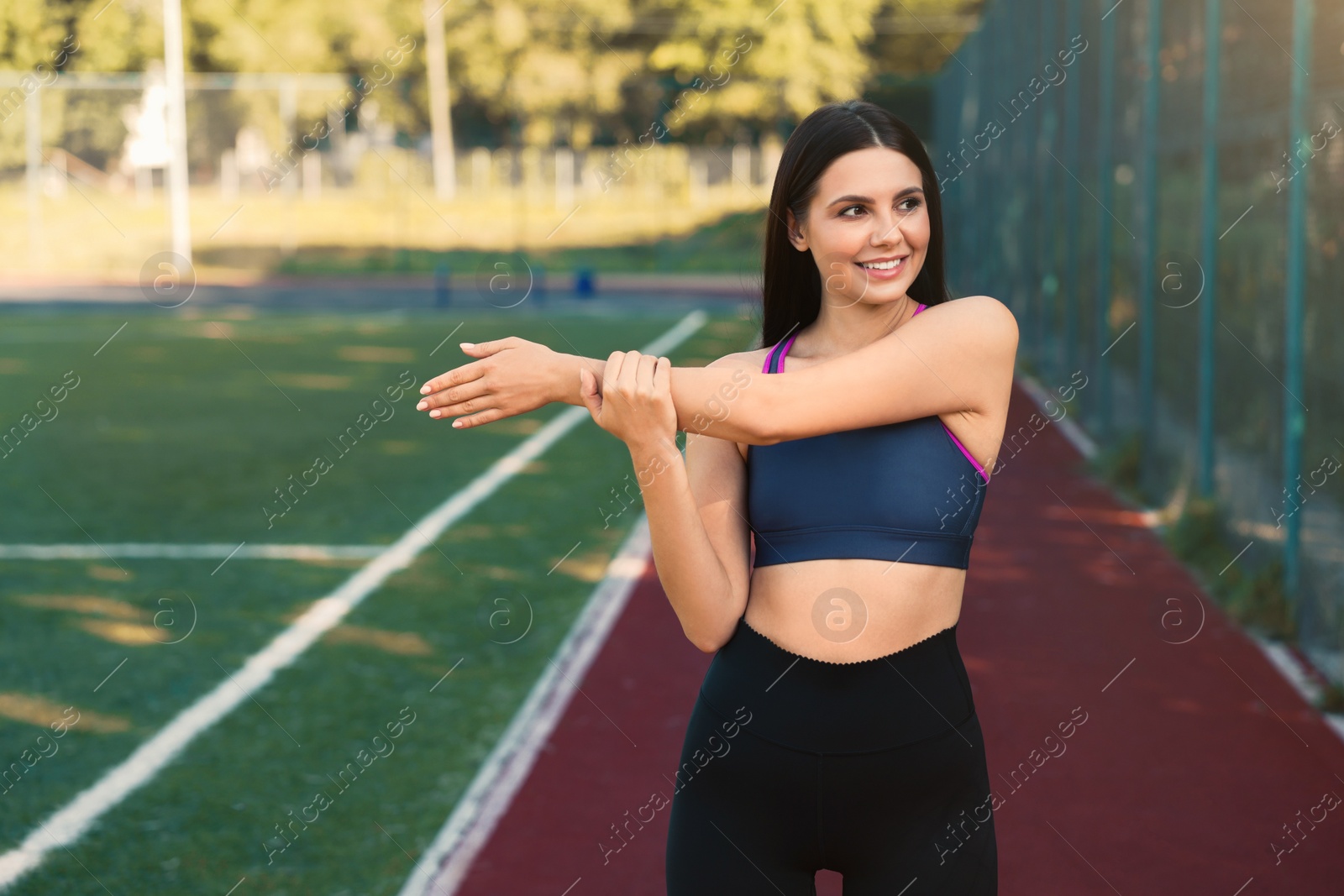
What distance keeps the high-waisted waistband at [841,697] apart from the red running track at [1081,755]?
2147mm

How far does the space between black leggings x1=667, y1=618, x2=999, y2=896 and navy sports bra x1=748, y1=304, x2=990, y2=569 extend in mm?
171

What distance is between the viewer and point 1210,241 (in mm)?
7672

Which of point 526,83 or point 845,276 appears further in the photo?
point 526,83

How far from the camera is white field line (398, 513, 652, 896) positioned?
4.31m

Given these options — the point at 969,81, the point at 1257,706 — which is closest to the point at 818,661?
the point at 1257,706

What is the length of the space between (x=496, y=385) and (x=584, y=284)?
2764 cm

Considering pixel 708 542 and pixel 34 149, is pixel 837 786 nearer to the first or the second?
pixel 708 542

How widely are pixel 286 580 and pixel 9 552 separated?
202 centimetres

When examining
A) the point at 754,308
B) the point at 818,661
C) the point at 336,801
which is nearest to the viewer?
the point at 818,661

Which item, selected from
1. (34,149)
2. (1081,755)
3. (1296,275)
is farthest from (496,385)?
(34,149)

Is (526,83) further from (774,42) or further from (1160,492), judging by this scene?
(1160,492)

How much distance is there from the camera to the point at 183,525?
30.0 ft

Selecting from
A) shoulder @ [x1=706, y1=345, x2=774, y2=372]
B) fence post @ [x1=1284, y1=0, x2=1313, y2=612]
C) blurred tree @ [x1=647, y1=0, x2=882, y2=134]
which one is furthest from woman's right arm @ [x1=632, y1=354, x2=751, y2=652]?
blurred tree @ [x1=647, y1=0, x2=882, y2=134]

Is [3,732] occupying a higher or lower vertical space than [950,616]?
lower
